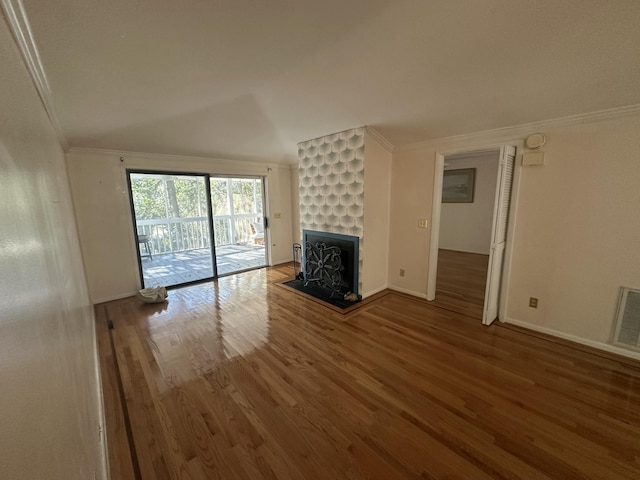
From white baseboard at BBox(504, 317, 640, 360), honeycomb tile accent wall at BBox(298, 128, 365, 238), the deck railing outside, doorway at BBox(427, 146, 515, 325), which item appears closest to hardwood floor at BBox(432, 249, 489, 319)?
doorway at BBox(427, 146, 515, 325)

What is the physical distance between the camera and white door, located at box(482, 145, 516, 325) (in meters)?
2.68

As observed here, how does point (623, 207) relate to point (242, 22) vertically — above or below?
below

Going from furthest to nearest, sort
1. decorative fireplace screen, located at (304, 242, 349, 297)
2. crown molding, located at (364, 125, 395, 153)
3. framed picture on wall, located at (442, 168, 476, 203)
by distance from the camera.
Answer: framed picture on wall, located at (442, 168, 476, 203), decorative fireplace screen, located at (304, 242, 349, 297), crown molding, located at (364, 125, 395, 153)

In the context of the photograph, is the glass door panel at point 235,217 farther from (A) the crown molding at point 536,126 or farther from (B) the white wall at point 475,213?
(B) the white wall at point 475,213

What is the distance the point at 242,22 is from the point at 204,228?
4.69m

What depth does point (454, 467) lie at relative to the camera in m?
1.41

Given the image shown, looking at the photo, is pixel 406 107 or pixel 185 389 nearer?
pixel 185 389

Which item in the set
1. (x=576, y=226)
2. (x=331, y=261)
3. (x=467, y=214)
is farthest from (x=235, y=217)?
(x=576, y=226)

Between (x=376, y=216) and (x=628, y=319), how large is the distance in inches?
104

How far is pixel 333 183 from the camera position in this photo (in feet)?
12.0

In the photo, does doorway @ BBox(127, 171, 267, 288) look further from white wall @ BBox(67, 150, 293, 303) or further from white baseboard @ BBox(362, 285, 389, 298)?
white baseboard @ BBox(362, 285, 389, 298)

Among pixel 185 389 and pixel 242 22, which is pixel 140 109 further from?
pixel 185 389

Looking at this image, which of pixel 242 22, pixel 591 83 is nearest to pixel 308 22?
pixel 242 22

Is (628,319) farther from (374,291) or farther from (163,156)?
(163,156)
